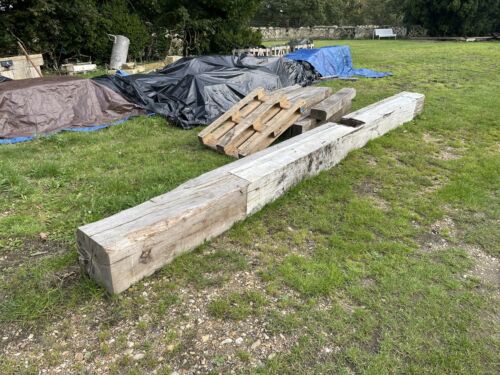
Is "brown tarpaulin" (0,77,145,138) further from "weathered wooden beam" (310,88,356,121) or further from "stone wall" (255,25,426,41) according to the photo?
"stone wall" (255,25,426,41)

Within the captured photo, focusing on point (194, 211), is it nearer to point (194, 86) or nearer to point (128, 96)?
point (194, 86)


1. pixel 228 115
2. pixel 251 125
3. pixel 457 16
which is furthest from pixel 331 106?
pixel 457 16

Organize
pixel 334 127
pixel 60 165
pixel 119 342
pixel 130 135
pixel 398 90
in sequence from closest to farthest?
pixel 119 342, pixel 60 165, pixel 334 127, pixel 130 135, pixel 398 90

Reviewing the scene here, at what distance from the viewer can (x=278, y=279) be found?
92.8 inches

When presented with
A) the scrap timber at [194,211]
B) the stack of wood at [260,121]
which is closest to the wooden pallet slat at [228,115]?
the stack of wood at [260,121]

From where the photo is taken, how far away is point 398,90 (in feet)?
27.2

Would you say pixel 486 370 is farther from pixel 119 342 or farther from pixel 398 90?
pixel 398 90

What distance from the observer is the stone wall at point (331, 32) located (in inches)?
1120

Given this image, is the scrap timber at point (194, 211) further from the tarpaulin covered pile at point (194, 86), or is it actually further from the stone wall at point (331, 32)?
the stone wall at point (331, 32)

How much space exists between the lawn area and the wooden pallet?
0.95 feet

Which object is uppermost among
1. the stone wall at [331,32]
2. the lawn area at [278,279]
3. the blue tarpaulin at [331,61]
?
the stone wall at [331,32]

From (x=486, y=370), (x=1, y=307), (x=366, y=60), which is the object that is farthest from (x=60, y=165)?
(x=366, y=60)

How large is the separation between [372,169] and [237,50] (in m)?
9.45

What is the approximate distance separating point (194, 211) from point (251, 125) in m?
2.33
